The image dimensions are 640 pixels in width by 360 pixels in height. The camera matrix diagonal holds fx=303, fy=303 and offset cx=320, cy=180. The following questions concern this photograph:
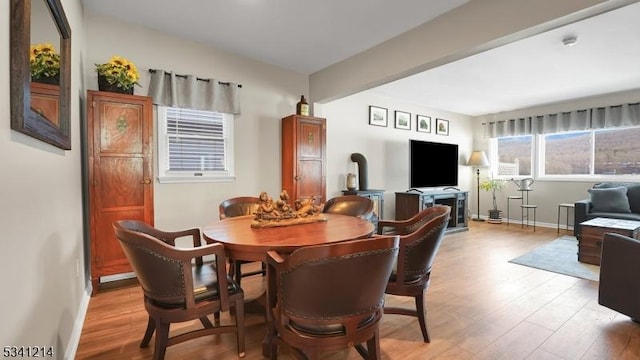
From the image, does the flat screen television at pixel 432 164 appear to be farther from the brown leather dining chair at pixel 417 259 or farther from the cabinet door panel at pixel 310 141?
the brown leather dining chair at pixel 417 259

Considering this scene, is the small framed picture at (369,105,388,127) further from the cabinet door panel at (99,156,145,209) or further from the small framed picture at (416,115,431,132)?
the cabinet door panel at (99,156,145,209)

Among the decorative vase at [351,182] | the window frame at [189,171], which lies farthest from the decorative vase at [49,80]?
the decorative vase at [351,182]

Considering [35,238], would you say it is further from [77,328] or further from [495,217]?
[495,217]

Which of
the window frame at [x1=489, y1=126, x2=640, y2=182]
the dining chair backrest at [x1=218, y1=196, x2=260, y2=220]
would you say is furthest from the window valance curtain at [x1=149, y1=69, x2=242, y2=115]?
the window frame at [x1=489, y1=126, x2=640, y2=182]

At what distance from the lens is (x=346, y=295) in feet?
4.27

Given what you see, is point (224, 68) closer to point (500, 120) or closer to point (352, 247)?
point (352, 247)

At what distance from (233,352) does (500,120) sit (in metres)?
7.27

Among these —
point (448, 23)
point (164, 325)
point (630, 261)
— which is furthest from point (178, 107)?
point (630, 261)

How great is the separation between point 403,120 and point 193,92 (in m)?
4.05

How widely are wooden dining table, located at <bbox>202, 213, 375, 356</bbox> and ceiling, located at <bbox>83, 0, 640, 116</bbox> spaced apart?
1974 mm

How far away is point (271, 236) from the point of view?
6.14ft

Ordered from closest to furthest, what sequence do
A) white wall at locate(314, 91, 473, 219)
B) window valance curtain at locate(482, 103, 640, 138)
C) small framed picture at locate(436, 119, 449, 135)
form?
white wall at locate(314, 91, 473, 219), window valance curtain at locate(482, 103, 640, 138), small framed picture at locate(436, 119, 449, 135)

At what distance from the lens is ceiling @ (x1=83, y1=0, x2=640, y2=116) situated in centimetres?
279

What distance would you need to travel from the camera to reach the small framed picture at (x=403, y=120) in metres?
5.97
